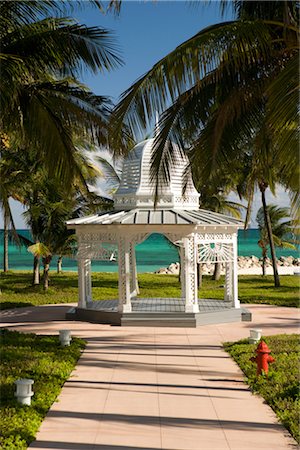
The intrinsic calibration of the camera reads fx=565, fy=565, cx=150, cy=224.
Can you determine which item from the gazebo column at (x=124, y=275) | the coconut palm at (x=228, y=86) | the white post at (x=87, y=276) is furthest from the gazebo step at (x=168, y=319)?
the coconut palm at (x=228, y=86)

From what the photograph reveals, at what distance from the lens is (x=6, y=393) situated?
888 cm

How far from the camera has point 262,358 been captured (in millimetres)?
9961

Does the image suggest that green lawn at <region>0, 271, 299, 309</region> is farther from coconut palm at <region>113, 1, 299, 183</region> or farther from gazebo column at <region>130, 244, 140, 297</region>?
coconut palm at <region>113, 1, 299, 183</region>

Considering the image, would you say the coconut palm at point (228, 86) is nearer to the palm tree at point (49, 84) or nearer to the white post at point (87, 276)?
the palm tree at point (49, 84)

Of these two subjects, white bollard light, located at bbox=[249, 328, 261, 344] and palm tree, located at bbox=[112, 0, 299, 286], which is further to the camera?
white bollard light, located at bbox=[249, 328, 261, 344]

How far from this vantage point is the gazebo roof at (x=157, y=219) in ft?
53.7

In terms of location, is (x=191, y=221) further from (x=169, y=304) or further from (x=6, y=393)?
(x=6, y=393)

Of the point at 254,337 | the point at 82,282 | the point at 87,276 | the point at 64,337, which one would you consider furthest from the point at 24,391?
the point at 87,276

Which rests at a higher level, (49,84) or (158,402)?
(49,84)

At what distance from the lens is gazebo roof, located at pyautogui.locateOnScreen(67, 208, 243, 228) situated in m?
16.4

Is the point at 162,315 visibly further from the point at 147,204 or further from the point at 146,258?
the point at 146,258

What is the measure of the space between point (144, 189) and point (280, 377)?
9189mm

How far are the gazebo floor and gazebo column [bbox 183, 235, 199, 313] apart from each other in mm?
285

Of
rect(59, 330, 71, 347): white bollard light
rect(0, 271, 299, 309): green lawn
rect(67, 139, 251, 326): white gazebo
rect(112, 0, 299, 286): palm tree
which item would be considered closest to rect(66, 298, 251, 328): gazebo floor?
rect(67, 139, 251, 326): white gazebo
